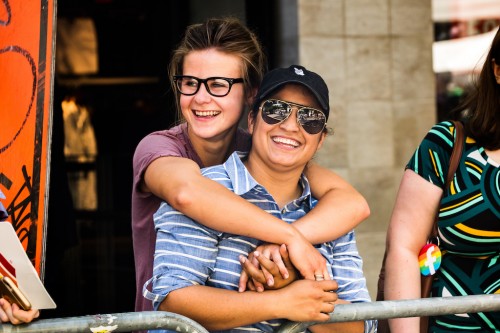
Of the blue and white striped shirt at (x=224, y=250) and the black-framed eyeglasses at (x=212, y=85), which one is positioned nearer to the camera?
the blue and white striped shirt at (x=224, y=250)

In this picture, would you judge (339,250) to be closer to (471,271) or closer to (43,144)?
(471,271)

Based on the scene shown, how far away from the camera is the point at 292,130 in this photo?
2758mm

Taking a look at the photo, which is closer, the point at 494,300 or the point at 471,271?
the point at 494,300

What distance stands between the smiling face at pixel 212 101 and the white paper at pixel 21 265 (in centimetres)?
84

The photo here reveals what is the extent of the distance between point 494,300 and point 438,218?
1.11 ft

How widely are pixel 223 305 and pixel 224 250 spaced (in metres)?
0.20

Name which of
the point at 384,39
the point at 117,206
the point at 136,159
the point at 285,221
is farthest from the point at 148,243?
the point at 117,206

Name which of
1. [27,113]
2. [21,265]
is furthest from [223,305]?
[27,113]

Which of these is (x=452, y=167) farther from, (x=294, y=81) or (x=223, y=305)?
(x=223, y=305)

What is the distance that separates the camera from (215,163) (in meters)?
3.13

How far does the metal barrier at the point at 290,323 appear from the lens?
2.37 m

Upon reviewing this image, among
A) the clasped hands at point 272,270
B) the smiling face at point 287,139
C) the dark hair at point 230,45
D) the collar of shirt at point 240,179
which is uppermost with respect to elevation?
the dark hair at point 230,45

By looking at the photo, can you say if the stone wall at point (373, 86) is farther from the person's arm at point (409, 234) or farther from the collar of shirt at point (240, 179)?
the collar of shirt at point (240, 179)

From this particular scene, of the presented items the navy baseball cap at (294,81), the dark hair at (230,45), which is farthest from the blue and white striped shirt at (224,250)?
the dark hair at (230,45)
